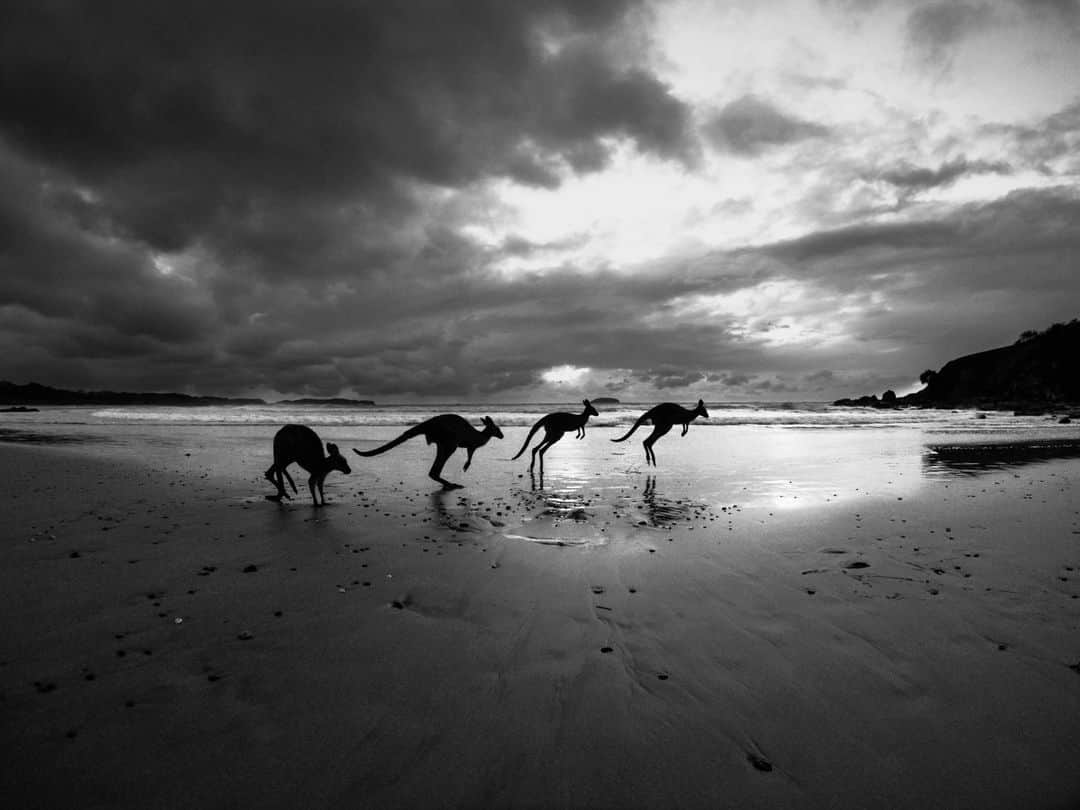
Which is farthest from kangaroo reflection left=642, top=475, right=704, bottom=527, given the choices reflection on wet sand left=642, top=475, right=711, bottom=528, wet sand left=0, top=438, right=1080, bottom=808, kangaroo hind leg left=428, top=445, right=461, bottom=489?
kangaroo hind leg left=428, top=445, right=461, bottom=489

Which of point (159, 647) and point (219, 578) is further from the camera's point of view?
point (219, 578)

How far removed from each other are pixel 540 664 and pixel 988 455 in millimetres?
18369

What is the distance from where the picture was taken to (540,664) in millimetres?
3477

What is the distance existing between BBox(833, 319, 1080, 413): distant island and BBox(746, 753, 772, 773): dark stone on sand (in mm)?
68145

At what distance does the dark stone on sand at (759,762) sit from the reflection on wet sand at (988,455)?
12.3 m

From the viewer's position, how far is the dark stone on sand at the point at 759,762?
8.11ft

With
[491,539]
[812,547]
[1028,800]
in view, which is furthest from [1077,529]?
[491,539]

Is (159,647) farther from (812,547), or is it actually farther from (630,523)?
(812,547)

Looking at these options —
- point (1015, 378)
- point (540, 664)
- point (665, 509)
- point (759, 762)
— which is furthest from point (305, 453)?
point (1015, 378)

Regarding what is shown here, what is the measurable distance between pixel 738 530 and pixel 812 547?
1029 mm

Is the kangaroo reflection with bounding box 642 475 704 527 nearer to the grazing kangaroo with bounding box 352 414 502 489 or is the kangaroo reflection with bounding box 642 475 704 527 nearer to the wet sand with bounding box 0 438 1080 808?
the wet sand with bounding box 0 438 1080 808

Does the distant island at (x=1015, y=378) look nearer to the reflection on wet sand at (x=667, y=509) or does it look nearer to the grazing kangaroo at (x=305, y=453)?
the reflection on wet sand at (x=667, y=509)

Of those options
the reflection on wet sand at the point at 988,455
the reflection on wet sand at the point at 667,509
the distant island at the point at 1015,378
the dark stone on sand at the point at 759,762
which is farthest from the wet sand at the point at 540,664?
the distant island at the point at 1015,378

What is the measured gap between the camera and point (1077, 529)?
7062mm
